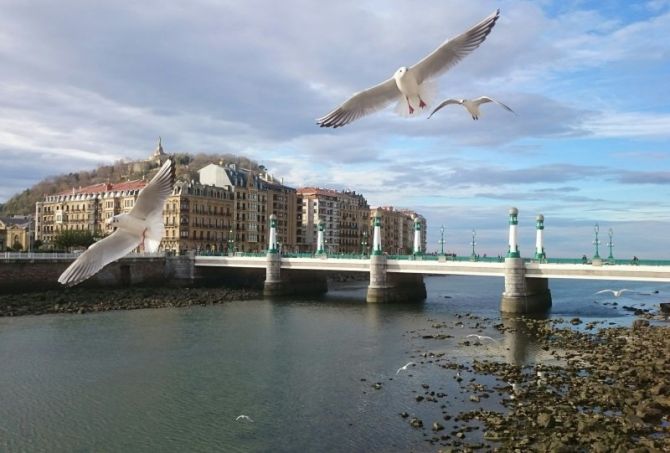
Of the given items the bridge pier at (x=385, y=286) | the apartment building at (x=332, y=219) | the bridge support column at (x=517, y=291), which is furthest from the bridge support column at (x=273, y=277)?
the apartment building at (x=332, y=219)

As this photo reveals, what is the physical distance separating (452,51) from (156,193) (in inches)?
193

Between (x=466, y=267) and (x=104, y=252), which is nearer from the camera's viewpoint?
(x=104, y=252)

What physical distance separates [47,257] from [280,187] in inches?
2260

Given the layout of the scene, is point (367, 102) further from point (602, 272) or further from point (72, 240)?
point (72, 240)

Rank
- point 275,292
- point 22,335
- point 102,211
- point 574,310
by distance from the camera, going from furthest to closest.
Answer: point 102,211 → point 275,292 → point 574,310 → point 22,335

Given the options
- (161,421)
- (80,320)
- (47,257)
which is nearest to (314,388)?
(161,421)

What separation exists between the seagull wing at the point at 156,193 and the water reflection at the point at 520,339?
23.2 m

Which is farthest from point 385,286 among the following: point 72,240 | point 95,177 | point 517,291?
point 95,177

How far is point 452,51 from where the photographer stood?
825 centimetres

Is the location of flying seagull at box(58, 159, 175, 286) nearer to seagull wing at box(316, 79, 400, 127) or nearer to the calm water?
seagull wing at box(316, 79, 400, 127)

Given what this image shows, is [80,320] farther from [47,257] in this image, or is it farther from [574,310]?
[574,310]

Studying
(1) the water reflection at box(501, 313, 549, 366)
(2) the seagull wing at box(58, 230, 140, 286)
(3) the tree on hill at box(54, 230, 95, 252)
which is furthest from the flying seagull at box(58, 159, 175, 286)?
(3) the tree on hill at box(54, 230, 95, 252)

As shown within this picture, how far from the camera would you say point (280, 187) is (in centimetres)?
11200

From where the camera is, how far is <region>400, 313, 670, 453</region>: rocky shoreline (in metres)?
17.7
